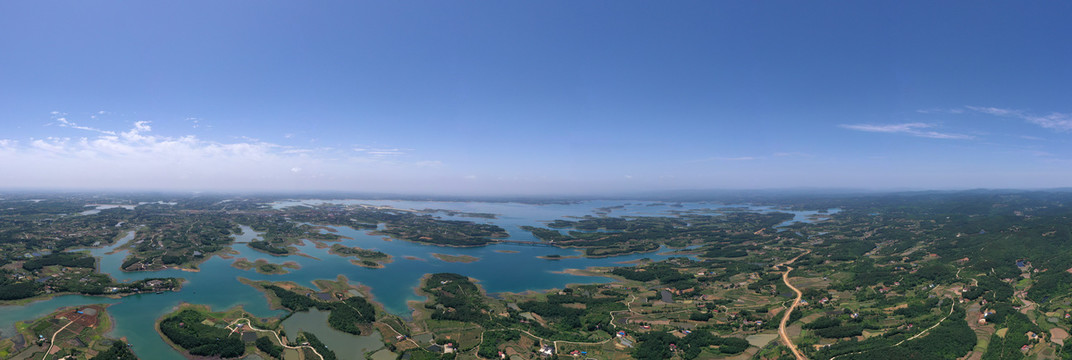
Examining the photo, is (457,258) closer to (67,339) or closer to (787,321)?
(67,339)

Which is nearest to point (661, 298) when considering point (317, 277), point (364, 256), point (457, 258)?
point (457, 258)

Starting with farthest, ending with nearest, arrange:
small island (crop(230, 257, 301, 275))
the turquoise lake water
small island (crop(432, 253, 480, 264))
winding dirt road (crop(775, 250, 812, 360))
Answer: small island (crop(432, 253, 480, 264))
small island (crop(230, 257, 301, 275))
the turquoise lake water
winding dirt road (crop(775, 250, 812, 360))

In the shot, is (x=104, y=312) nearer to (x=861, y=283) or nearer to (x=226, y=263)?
(x=226, y=263)

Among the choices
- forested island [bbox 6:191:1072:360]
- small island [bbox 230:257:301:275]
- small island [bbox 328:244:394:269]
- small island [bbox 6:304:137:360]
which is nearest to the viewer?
small island [bbox 6:304:137:360]

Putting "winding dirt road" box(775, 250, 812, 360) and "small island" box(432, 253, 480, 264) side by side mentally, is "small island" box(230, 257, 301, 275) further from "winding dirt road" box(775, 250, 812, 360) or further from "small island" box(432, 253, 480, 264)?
"winding dirt road" box(775, 250, 812, 360)

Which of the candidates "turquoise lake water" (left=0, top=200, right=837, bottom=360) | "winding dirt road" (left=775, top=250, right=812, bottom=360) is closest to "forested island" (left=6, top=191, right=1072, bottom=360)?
"winding dirt road" (left=775, top=250, right=812, bottom=360)

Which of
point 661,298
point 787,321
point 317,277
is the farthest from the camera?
point 317,277

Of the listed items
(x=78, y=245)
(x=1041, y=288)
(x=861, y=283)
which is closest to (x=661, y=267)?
(x=861, y=283)

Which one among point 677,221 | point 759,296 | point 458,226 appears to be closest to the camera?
point 759,296

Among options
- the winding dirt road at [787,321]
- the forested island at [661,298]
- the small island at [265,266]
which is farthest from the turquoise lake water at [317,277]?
the winding dirt road at [787,321]

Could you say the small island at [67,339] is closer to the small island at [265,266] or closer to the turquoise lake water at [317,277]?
the turquoise lake water at [317,277]

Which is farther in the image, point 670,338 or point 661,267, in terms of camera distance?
point 661,267
